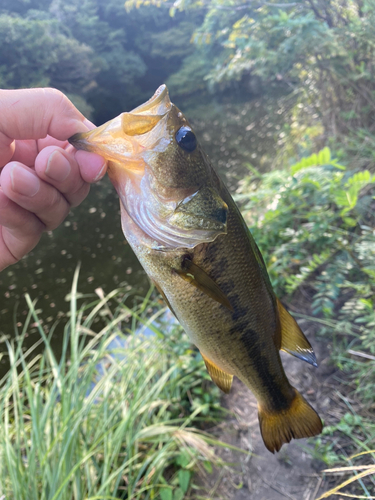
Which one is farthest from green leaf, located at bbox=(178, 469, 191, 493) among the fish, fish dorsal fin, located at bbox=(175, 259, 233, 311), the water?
the water

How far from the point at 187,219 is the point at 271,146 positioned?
378 inches

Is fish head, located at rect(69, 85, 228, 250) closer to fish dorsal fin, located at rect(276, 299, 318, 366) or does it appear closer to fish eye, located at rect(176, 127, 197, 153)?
fish eye, located at rect(176, 127, 197, 153)

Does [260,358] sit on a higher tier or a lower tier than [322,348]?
higher

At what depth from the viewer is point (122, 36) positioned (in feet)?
87.4

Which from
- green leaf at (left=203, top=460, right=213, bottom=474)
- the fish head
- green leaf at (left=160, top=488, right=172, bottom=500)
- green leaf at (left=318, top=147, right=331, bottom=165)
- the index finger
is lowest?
green leaf at (left=203, top=460, right=213, bottom=474)

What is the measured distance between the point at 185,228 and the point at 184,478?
1.96 meters

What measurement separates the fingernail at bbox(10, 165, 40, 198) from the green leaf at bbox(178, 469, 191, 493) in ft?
6.78

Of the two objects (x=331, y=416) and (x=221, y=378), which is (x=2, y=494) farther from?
(x=331, y=416)

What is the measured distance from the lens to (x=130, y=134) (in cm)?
105

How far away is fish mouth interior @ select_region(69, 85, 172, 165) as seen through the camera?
3.43 feet

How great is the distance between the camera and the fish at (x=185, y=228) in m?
1.08

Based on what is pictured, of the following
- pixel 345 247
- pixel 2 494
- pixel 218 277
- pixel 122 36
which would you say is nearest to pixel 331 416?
pixel 345 247

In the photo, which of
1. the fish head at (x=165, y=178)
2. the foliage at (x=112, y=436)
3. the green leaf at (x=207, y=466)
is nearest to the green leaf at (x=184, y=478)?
the foliage at (x=112, y=436)

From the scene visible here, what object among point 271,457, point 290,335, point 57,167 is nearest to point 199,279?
point 290,335
